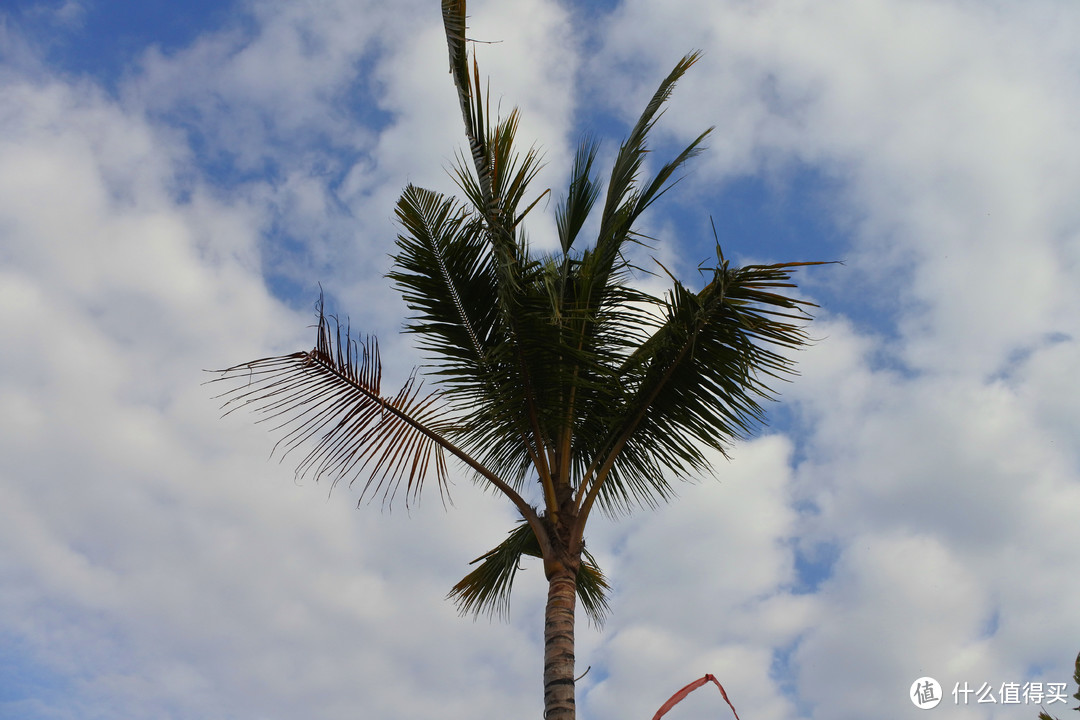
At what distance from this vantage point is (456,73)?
16.4 ft

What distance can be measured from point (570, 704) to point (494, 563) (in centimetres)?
215

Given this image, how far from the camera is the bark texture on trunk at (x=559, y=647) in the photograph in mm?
5070

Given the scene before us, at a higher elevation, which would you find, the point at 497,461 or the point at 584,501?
the point at 497,461

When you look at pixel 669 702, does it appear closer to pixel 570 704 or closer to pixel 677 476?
pixel 570 704

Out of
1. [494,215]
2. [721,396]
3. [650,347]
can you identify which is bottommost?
[721,396]

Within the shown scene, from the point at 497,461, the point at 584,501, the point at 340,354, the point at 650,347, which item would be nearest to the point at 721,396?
the point at 650,347

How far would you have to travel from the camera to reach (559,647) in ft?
17.3

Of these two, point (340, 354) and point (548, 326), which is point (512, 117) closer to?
point (548, 326)

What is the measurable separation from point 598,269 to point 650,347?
0.80 meters

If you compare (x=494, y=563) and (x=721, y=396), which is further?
(x=494, y=563)

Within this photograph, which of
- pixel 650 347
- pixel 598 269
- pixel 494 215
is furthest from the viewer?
pixel 598 269

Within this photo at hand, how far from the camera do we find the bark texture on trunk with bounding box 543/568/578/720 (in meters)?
5.07

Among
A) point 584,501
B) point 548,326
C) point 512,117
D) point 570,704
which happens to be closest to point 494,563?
point 584,501

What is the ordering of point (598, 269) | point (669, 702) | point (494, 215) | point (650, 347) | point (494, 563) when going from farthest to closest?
point (494, 563) → point (598, 269) → point (650, 347) → point (494, 215) → point (669, 702)
